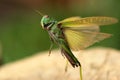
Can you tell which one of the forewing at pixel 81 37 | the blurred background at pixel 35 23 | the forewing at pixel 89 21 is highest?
the forewing at pixel 89 21

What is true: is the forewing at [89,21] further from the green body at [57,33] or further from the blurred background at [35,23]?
the blurred background at [35,23]

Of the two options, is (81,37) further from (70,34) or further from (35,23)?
(35,23)

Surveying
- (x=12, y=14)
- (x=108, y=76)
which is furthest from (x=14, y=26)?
(x=108, y=76)

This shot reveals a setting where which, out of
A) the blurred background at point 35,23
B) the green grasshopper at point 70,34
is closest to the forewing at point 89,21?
the green grasshopper at point 70,34

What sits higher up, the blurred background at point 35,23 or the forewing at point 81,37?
the forewing at point 81,37

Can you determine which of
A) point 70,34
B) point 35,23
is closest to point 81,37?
point 70,34

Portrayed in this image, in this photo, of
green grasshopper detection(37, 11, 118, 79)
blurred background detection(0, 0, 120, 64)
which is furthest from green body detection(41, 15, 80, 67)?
blurred background detection(0, 0, 120, 64)

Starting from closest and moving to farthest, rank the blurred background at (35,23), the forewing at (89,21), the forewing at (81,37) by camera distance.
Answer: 1. the forewing at (89,21)
2. the forewing at (81,37)
3. the blurred background at (35,23)

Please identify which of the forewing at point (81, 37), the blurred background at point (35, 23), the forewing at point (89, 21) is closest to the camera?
the forewing at point (89, 21)
